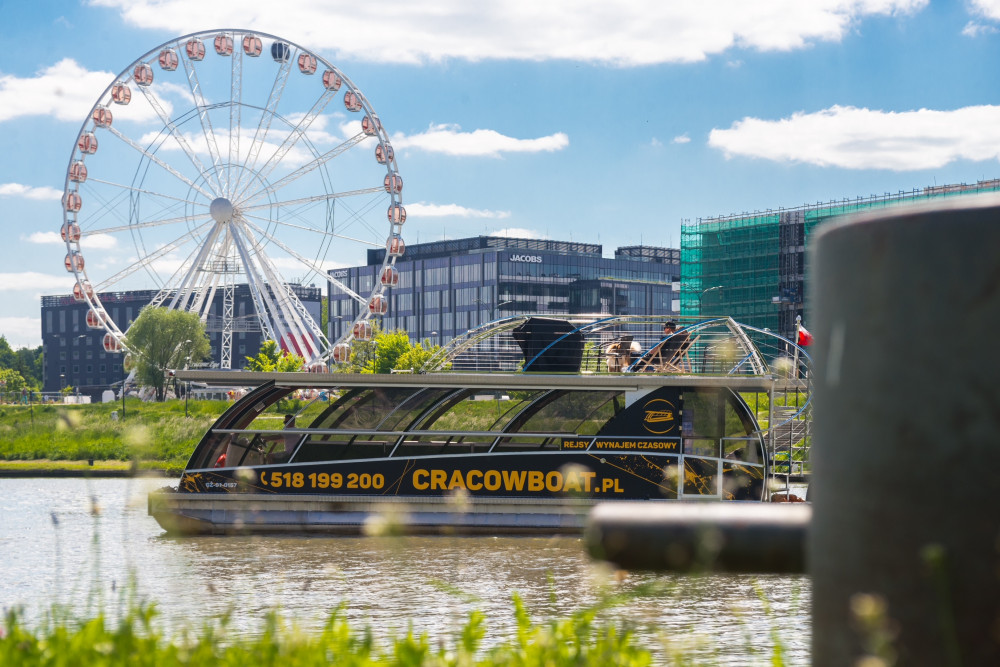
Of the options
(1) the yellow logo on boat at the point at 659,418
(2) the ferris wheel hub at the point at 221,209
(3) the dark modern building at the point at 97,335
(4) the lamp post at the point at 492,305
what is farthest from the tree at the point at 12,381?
(1) the yellow logo on boat at the point at 659,418

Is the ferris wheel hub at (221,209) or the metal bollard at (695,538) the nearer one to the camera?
the metal bollard at (695,538)

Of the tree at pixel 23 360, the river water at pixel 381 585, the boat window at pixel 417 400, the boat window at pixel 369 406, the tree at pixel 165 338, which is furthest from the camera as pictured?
the tree at pixel 23 360

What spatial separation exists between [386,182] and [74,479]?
1594 cm

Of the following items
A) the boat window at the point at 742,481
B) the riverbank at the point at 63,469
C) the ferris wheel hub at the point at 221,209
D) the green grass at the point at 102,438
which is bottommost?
the riverbank at the point at 63,469

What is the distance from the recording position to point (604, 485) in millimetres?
20422

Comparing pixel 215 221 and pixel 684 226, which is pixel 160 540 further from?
pixel 684 226

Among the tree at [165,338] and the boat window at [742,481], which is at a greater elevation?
the tree at [165,338]

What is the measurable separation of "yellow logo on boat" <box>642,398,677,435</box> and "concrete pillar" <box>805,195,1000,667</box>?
61.4ft

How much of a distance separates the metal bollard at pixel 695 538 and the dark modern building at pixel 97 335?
124340 millimetres

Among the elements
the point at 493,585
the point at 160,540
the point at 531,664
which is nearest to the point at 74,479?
the point at 160,540

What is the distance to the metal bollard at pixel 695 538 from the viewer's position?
182cm

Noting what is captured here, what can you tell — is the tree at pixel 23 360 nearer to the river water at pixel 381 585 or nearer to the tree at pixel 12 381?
the tree at pixel 12 381

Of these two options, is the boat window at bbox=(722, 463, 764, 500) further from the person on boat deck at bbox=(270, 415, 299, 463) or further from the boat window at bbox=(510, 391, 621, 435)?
the person on boat deck at bbox=(270, 415, 299, 463)

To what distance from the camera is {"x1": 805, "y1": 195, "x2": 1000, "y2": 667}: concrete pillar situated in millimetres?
1758
